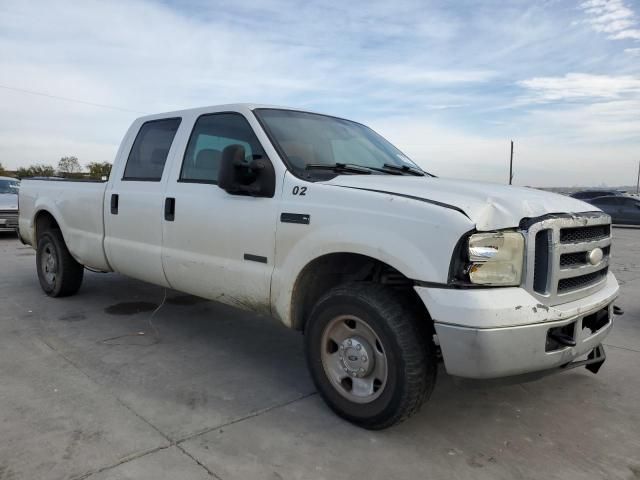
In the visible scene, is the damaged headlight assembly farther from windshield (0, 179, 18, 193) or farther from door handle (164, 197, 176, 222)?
windshield (0, 179, 18, 193)

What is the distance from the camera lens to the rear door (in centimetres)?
455

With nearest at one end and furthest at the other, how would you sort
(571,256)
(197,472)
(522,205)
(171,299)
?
(197,472)
(522,205)
(571,256)
(171,299)

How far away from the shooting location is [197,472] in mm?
2646

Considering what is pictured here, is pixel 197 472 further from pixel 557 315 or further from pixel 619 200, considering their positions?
pixel 619 200

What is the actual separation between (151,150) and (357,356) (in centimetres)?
291

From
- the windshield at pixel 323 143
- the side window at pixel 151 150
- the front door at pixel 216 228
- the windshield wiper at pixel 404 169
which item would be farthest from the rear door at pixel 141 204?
the windshield wiper at pixel 404 169

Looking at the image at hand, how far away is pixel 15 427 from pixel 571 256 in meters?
3.31

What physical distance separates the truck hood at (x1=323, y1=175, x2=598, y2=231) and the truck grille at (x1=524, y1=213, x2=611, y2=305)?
87 mm

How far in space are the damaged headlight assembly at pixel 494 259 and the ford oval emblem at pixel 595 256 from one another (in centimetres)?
69

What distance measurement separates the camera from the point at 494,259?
2.69 meters

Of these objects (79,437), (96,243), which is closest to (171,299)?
(96,243)

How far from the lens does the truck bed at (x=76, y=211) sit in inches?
209

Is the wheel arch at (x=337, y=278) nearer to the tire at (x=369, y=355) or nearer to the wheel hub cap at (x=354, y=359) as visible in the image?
the tire at (x=369, y=355)

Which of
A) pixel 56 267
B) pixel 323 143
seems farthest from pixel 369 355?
pixel 56 267
